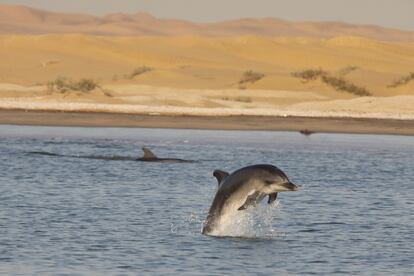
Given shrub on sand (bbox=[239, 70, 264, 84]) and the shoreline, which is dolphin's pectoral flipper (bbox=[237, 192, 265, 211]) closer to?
the shoreline

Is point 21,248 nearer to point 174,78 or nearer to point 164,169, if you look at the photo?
point 164,169

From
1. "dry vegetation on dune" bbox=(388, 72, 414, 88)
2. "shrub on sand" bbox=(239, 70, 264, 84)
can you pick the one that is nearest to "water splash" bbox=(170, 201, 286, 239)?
"shrub on sand" bbox=(239, 70, 264, 84)

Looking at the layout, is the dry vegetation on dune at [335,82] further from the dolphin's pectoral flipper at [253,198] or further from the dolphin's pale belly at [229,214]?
the dolphin's pectoral flipper at [253,198]

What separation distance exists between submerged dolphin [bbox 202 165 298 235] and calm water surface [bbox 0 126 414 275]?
2.08 feet

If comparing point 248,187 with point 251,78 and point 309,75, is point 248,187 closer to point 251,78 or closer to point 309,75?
point 309,75

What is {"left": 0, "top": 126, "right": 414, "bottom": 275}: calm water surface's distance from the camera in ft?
59.9

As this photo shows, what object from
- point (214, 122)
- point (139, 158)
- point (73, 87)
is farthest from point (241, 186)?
point (73, 87)

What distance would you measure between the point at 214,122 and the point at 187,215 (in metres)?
33.6

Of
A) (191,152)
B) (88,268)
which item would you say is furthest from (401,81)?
(88,268)

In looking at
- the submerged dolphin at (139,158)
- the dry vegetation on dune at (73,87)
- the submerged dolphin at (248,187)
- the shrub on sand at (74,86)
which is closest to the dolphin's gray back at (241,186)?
the submerged dolphin at (248,187)

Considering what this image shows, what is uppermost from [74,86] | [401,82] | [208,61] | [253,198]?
[208,61]

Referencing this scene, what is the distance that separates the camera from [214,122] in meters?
57.2

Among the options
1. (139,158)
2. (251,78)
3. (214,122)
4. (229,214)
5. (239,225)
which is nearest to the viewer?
(229,214)

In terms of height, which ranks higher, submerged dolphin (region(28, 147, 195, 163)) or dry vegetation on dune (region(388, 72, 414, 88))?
dry vegetation on dune (region(388, 72, 414, 88))
